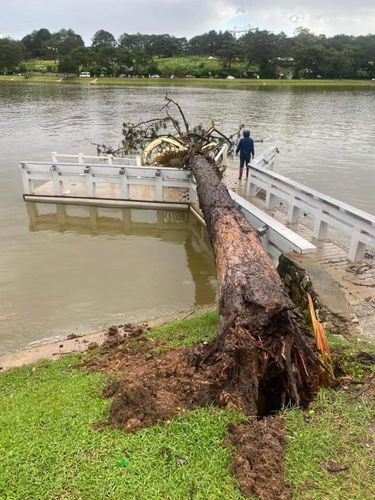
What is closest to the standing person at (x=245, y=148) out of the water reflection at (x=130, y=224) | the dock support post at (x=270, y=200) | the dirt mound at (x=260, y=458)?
the dock support post at (x=270, y=200)

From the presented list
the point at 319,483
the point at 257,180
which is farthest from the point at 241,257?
the point at 257,180

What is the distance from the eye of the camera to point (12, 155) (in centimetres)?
1953

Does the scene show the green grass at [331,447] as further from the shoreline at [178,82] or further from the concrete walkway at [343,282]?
A: the shoreline at [178,82]

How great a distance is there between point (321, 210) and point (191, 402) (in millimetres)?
6103

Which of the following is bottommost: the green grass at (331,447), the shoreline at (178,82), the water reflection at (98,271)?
the water reflection at (98,271)

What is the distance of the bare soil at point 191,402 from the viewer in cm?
296

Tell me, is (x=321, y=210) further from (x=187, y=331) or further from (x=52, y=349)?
(x=52, y=349)

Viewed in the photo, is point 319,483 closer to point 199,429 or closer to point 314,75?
point 199,429

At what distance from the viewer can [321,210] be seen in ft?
28.4

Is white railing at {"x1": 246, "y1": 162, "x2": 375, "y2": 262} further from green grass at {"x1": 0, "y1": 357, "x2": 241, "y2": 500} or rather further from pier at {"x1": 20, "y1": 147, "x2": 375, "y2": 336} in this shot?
green grass at {"x1": 0, "y1": 357, "x2": 241, "y2": 500}

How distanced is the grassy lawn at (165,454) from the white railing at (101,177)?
887 centimetres

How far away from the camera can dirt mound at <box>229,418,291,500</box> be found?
2.85m

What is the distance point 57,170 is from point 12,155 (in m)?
8.59

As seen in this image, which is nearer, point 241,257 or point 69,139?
point 241,257
